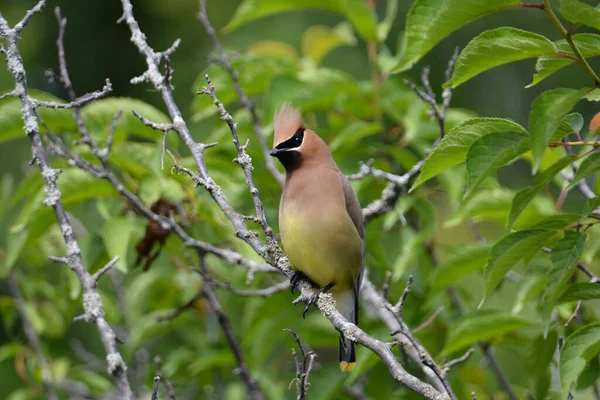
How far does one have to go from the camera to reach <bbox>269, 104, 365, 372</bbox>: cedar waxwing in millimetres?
3643

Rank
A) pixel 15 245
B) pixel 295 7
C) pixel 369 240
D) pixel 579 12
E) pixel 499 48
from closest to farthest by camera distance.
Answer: pixel 579 12
pixel 499 48
pixel 15 245
pixel 369 240
pixel 295 7

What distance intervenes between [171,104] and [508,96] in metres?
6.73

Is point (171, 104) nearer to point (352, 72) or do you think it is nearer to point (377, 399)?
point (377, 399)

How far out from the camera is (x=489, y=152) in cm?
237

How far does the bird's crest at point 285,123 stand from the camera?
12.2 feet

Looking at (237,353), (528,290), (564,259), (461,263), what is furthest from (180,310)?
(564,259)

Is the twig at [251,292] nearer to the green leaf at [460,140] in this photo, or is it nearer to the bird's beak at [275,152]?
the bird's beak at [275,152]

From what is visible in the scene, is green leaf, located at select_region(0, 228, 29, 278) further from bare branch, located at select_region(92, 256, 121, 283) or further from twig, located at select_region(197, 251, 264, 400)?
bare branch, located at select_region(92, 256, 121, 283)

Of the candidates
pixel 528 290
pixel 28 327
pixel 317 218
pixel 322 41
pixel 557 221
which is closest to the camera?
pixel 557 221

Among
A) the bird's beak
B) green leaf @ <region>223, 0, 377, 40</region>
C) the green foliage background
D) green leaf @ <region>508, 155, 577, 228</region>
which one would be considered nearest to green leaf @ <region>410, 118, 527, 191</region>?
Answer: the green foliage background

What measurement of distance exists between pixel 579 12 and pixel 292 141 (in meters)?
1.82

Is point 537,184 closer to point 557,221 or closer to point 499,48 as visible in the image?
point 557,221

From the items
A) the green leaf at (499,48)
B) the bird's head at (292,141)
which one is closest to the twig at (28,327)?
the bird's head at (292,141)

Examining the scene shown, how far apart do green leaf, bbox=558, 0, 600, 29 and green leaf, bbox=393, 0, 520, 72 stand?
0.54 ft
